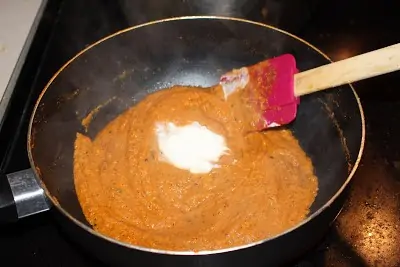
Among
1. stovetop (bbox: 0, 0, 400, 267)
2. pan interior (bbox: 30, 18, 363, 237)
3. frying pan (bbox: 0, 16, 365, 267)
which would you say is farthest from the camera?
pan interior (bbox: 30, 18, 363, 237)

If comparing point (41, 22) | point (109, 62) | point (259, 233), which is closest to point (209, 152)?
point (259, 233)

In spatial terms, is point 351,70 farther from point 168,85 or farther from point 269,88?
point 168,85

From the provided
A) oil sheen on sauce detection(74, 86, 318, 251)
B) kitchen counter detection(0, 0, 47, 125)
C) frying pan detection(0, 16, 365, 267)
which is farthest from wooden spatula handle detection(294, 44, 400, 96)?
kitchen counter detection(0, 0, 47, 125)

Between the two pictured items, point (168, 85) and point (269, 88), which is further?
point (168, 85)

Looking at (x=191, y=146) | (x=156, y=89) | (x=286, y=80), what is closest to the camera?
(x=286, y=80)

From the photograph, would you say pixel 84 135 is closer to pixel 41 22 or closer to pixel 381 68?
pixel 41 22

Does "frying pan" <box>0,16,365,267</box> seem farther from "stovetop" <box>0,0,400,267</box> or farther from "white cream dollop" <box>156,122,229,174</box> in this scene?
"white cream dollop" <box>156,122,229,174</box>

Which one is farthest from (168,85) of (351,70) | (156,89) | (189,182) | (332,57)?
(351,70)
